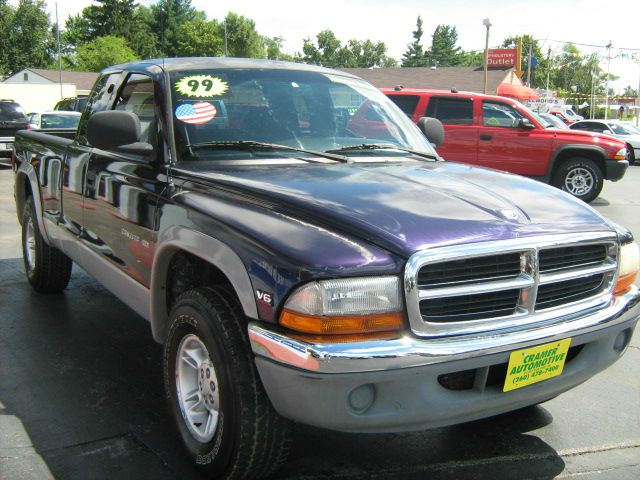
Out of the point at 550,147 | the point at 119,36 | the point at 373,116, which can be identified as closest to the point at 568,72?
the point at 119,36

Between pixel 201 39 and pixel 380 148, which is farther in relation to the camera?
pixel 201 39

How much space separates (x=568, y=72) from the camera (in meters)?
112

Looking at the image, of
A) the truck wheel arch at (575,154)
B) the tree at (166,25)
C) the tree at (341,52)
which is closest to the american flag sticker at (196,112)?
the truck wheel arch at (575,154)

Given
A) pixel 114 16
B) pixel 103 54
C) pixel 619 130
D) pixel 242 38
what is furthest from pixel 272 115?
pixel 114 16

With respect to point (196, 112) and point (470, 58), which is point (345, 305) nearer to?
point (196, 112)

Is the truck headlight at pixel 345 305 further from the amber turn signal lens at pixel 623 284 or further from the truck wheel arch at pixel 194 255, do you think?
the amber turn signal lens at pixel 623 284

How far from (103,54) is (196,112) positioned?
74756 millimetres

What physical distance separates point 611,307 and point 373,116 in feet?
6.35

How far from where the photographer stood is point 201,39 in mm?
81438

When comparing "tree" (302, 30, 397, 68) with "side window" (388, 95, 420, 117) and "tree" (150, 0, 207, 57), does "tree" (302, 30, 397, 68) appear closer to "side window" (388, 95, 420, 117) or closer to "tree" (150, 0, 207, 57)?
"tree" (150, 0, 207, 57)

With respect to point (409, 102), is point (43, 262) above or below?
below

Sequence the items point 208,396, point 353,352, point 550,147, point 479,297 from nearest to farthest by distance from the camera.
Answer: point 353,352
point 479,297
point 208,396
point 550,147

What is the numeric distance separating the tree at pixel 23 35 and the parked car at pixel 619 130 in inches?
2265

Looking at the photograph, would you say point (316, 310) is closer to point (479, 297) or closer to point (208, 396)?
point (479, 297)
